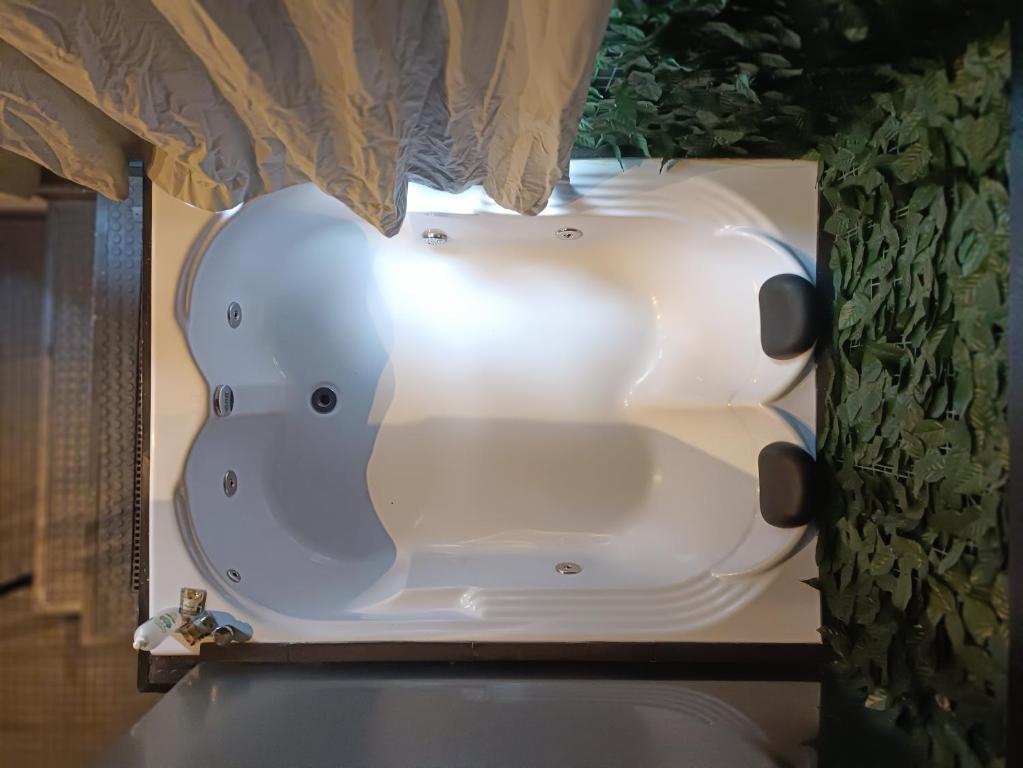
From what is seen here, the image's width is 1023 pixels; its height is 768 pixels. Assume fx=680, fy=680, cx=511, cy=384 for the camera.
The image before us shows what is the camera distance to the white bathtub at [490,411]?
129cm

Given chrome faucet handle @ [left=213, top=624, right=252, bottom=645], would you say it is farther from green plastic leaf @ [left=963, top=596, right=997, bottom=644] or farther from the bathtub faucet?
green plastic leaf @ [left=963, top=596, right=997, bottom=644]

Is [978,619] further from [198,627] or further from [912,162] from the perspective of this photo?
[198,627]

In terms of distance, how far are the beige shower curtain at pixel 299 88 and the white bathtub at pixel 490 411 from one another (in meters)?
0.28

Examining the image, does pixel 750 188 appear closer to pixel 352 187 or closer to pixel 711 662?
pixel 352 187

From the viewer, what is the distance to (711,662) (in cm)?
126

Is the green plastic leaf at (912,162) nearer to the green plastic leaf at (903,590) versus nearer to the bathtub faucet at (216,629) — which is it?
the green plastic leaf at (903,590)

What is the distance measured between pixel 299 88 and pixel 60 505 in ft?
4.65

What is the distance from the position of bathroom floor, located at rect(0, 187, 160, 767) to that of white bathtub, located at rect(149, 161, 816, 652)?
0.44 metres

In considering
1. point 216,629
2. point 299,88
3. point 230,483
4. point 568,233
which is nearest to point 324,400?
point 230,483

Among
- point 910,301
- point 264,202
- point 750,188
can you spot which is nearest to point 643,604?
point 910,301

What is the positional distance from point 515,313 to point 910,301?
89 centimetres

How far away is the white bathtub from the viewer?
1.29 metres

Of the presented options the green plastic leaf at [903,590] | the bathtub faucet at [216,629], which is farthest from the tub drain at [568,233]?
the bathtub faucet at [216,629]

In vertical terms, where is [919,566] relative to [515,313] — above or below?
below
